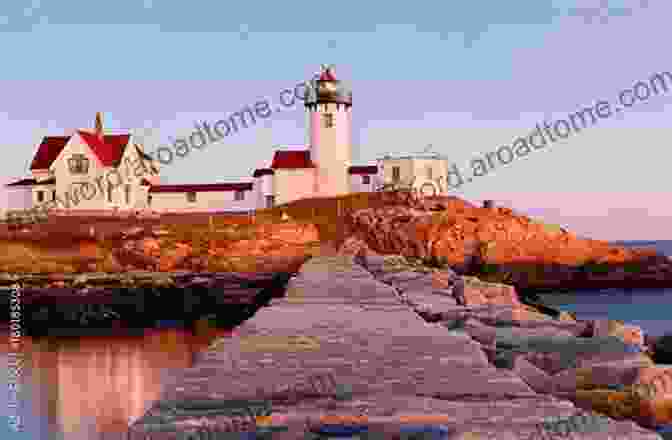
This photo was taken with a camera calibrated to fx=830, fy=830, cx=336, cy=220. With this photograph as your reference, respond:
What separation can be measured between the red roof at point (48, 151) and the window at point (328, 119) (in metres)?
15.6

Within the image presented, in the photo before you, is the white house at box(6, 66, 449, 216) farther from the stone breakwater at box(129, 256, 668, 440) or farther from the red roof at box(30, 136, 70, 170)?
the stone breakwater at box(129, 256, 668, 440)

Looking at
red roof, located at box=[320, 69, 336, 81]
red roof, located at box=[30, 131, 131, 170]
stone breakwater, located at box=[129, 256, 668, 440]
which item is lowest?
stone breakwater, located at box=[129, 256, 668, 440]

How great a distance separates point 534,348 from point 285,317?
2.83 metres

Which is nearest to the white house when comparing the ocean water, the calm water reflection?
the ocean water

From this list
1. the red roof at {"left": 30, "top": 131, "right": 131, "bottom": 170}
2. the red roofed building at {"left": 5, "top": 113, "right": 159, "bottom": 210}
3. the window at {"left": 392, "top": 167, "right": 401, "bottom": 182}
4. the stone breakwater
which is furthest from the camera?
the window at {"left": 392, "top": 167, "right": 401, "bottom": 182}

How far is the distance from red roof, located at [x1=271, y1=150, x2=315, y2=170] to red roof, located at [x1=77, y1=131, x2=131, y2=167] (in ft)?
30.0

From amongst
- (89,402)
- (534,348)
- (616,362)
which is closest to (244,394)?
(616,362)

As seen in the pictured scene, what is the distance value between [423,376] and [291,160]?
155 ft

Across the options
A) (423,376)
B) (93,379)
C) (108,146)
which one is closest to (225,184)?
(108,146)

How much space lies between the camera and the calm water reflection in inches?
416

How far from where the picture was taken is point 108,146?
164ft

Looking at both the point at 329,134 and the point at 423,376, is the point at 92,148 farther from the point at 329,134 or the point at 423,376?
the point at 423,376

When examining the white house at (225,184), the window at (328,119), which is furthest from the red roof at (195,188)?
the window at (328,119)

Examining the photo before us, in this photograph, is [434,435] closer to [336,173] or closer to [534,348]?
[534,348]
